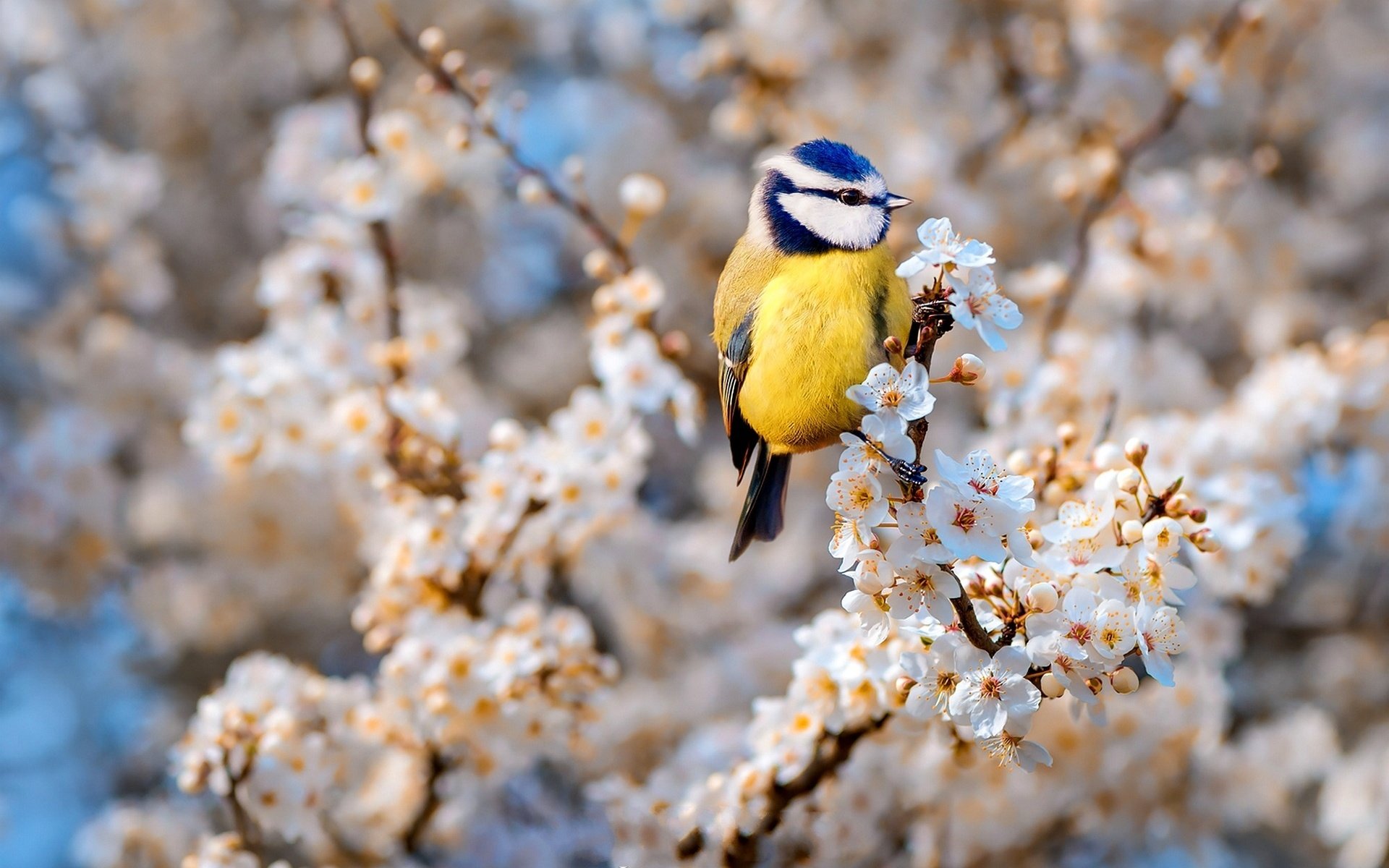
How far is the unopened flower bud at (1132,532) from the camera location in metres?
0.82

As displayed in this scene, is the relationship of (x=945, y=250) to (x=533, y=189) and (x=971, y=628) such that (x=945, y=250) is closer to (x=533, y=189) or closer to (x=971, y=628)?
(x=971, y=628)

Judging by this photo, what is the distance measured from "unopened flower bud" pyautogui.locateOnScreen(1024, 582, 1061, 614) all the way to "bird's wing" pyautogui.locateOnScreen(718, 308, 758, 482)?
23 cm

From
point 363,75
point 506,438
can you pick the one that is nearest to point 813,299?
point 506,438

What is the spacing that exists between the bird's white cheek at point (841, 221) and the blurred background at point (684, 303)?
762 millimetres

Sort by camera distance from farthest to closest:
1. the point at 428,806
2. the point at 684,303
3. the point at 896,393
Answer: the point at 684,303
the point at 428,806
the point at 896,393

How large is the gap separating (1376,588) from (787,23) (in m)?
1.68

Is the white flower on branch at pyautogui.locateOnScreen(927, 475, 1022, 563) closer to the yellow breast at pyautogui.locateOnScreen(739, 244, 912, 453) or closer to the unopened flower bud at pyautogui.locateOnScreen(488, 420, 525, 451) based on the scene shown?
the yellow breast at pyautogui.locateOnScreen(739, 244, 912, 453)

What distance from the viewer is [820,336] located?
2.46 feet

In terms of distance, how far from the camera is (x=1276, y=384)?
1.70 m

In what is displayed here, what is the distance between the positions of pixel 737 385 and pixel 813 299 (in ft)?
0.33

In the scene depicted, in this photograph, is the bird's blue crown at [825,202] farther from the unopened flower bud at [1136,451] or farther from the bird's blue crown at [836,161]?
the unopened flower bud at [1136,451]

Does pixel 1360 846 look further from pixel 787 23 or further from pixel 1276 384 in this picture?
pixel 787 23

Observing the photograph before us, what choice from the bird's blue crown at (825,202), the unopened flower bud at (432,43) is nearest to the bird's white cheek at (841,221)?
the bird's blue crown at (825,202)

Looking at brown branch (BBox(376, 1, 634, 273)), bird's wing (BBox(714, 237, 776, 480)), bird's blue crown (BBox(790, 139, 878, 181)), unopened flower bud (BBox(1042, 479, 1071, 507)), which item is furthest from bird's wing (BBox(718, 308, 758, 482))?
brown branch (BBox(376, 1, 634, 273))
